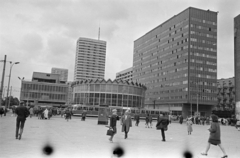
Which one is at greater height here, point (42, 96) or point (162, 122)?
point (42, 96)

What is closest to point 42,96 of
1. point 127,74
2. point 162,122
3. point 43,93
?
point 43,93

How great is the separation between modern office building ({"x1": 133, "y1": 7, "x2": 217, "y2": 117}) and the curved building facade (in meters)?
29.3

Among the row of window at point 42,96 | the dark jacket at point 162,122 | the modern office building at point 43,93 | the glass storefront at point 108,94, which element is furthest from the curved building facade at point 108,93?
the dark jacket at point 162,122

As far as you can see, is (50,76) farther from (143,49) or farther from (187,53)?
(187,53)

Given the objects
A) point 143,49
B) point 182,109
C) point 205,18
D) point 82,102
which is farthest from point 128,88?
point 143,49

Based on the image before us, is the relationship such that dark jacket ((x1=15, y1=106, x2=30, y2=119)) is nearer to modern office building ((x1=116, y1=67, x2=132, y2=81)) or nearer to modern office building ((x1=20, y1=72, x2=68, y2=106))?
modern office building ((x1=20, y1=72, x2=68, y2=106))

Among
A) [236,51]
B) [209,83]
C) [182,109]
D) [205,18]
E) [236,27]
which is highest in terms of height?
[205,18]

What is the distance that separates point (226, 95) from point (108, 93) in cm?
6337

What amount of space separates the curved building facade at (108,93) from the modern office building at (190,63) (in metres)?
29.3

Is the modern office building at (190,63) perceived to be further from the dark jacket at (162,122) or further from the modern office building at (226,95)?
the dark jacket at (162,122)

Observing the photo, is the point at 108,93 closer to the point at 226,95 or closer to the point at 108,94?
the point at 108,94

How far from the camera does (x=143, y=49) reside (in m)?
135

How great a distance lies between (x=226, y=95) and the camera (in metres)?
112

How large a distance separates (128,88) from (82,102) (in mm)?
14586
